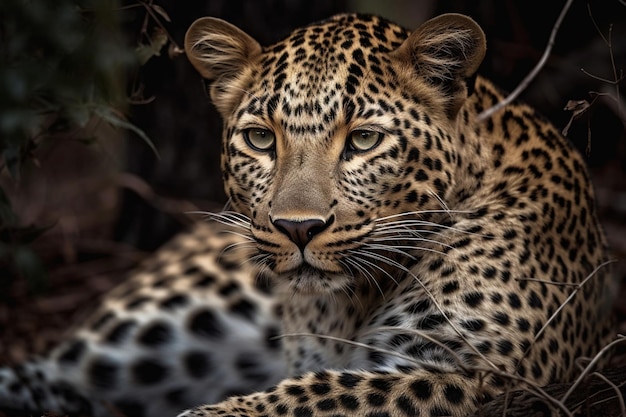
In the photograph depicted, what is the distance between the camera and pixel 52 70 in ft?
15.2

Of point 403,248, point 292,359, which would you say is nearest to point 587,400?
point 403,248

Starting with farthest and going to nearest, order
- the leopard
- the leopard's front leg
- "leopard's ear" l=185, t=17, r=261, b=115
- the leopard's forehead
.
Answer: "leopard's ear" l=185, t=17, r=261, b=115, the leopard's forehead, the leopard, the leopard's front leg

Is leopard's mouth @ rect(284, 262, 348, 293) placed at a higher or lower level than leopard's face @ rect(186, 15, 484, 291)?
lower

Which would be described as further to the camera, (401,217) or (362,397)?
(401,217)

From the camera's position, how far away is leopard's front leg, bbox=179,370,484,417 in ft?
12.8

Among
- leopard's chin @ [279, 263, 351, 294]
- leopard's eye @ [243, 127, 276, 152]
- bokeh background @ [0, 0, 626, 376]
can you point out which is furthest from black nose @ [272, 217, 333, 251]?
bokeh background @ [0, 0, 626, 376]

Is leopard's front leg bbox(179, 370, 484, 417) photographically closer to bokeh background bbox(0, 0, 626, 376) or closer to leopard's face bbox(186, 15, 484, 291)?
leopard's face bbox(186, 15, 484, 291)

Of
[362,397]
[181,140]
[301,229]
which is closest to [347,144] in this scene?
[301,229]

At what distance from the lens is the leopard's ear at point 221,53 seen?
15.8 feet

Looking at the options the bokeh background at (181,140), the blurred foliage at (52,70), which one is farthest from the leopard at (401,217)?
the bokeh background at (181,140)

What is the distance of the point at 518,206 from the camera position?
460 cm

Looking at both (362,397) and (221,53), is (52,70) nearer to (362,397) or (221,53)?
(221,53)

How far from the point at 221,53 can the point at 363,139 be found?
3.22ft

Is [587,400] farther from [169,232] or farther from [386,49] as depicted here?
[169,232]
